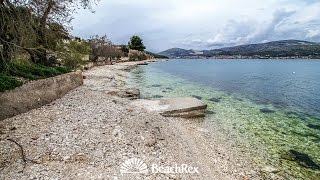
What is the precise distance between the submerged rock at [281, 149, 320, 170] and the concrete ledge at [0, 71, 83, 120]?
605 inches

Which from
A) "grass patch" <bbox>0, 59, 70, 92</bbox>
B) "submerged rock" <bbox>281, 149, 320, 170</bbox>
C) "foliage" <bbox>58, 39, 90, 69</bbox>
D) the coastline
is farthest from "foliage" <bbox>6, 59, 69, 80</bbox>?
"submerged rock" <bbox>281, 149, 320, 170</bbox>

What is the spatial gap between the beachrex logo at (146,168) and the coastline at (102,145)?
9.3 inches

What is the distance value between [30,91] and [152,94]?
18.0 m

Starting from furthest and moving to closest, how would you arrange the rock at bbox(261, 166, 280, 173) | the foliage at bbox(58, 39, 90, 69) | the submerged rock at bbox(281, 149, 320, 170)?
the foliage at bbox(58, 39, 90, 69)
the submerged rock at bbox(281, 149, 320, 170)
the rock at bbox(261, 166, 280, 173)

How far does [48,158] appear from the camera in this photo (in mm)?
10602

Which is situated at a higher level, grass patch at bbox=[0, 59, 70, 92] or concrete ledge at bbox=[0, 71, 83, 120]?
grass patch at bbox=[0, 59, 70, 92]

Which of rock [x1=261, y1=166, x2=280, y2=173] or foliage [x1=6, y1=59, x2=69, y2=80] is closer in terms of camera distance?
rock [x1=261, y1=166, x2=280, y2=173]

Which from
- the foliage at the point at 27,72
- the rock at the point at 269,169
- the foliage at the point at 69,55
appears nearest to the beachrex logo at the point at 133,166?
the rock at the point at 269,169

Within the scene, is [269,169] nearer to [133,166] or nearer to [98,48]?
[133,166]

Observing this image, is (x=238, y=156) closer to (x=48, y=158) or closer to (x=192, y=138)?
(x=192, y=138)

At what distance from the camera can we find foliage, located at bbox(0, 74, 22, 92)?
15672mm

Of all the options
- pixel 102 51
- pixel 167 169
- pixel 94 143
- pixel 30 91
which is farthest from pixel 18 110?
pixel 102 51

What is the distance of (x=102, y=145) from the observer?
1226 cm

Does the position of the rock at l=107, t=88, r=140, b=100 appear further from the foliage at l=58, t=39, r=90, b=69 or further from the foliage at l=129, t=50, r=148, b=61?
the foliage at l=129, t=50, r=148, b=61
